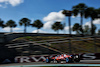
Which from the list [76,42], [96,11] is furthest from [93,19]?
[76,42]

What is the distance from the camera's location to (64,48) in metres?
18.8

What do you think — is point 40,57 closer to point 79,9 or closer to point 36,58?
point 36,58

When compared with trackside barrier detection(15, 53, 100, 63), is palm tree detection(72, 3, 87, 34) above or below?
above

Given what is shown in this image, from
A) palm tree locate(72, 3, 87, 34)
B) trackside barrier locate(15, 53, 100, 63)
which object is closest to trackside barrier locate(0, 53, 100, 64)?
trackside barrier locate(15, 53, 100, 63)

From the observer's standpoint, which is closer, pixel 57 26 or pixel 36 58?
pixel 36 58

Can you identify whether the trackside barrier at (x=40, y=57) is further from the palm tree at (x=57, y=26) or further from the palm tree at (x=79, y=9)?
the palm tree at (x=57, y=26)

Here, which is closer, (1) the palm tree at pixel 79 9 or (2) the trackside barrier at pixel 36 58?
(2) the trackside barrier at pixel 36 58

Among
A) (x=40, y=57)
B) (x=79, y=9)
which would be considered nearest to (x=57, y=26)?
(x=79, y=9)

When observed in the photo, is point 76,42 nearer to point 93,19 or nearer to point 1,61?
point 1,61

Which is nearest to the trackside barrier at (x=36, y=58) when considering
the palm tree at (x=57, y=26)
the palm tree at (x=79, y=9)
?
the palm tree at (x=79, y=9)

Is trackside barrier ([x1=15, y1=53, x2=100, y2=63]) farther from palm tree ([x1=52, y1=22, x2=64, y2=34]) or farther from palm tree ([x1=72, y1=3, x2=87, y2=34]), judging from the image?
palm tree ([x1=52, y1=22, x2=64, y2=34])

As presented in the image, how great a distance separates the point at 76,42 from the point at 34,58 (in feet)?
36.6

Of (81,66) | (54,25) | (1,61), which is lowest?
(1,61)

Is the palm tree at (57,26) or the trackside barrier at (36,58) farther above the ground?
the palm tree at (57,26)
